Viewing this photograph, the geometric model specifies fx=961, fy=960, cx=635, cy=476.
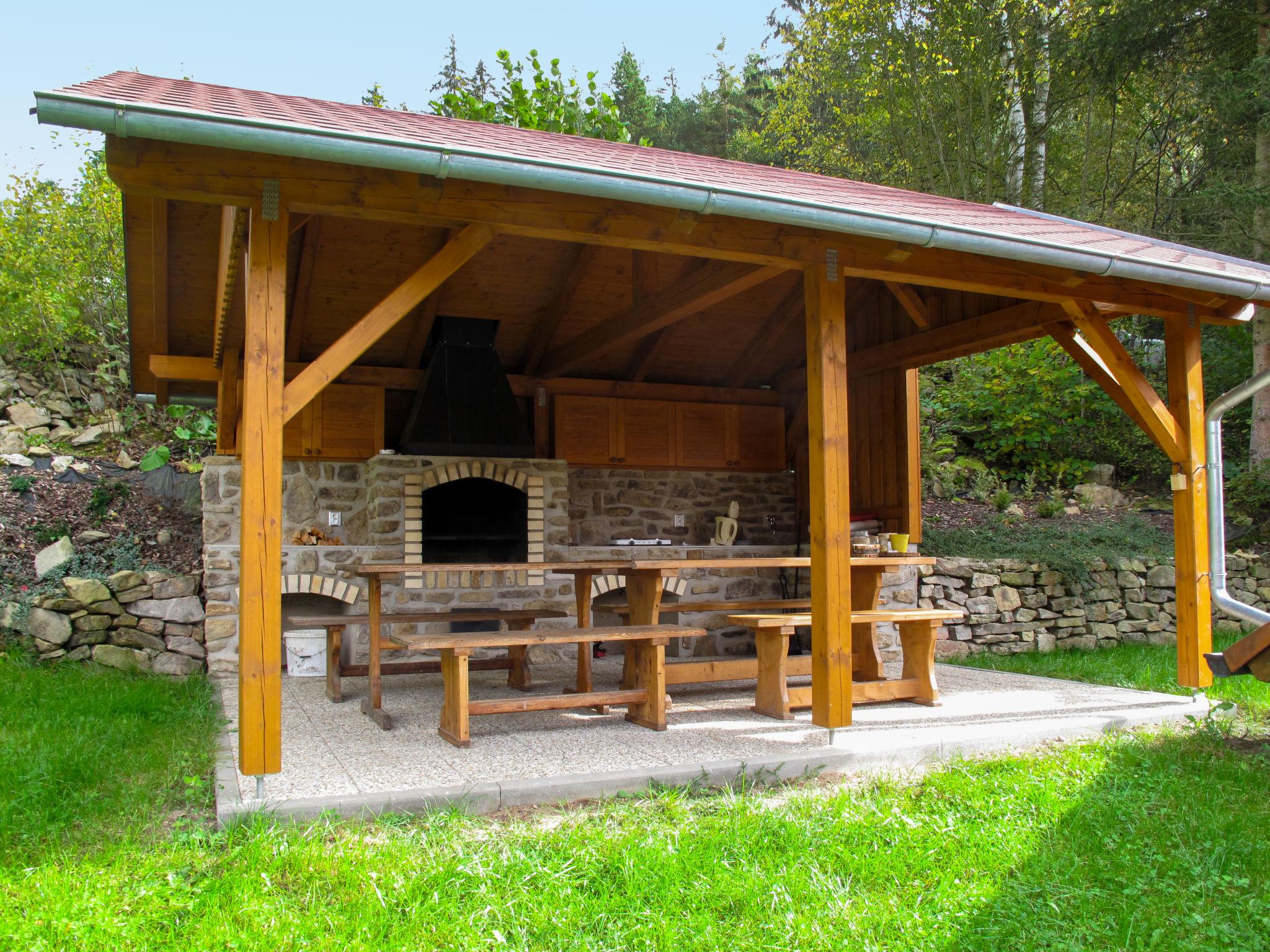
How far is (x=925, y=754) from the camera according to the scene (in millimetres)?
4898

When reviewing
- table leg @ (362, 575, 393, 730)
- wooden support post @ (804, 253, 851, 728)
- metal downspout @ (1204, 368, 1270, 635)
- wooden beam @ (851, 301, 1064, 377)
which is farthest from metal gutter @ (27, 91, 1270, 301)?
table leg @ (362, 575, 393, 730)

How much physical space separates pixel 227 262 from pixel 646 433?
525 centimetres

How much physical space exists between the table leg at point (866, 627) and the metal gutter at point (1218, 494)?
2095mm

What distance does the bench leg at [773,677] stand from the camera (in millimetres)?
5895

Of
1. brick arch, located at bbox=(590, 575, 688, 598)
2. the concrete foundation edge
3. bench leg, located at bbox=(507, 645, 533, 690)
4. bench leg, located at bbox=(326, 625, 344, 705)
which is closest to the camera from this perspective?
the concrete foundation edge

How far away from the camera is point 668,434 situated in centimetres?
1018

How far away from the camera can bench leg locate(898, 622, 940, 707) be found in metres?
6.30

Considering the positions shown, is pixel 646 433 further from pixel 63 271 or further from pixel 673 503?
pixel 63 271

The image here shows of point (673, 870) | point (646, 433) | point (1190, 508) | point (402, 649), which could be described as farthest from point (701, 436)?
point (673, 870)

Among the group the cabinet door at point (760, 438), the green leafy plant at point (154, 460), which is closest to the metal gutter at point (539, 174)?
the cabinet door at point (760, 438)

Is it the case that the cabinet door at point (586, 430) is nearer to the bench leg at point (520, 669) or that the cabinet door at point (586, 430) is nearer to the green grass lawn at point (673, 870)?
the bench leg at point (520, 669)

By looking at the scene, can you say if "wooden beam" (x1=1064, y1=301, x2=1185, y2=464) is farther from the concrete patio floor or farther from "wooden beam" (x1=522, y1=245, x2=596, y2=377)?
"wooden beam" (x1=522, y1=245, x2=596, y2=377)

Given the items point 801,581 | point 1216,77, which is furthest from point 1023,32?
point 801,581

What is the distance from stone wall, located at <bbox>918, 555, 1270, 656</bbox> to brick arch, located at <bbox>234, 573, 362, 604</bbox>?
5.27 metres
